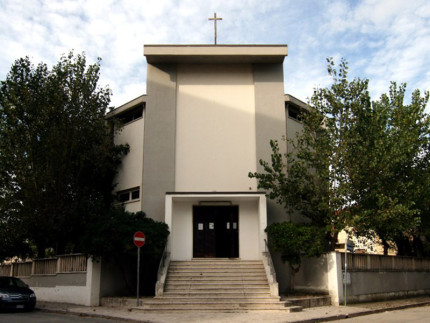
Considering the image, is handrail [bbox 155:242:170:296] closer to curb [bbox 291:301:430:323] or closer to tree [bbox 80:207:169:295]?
tree [bbox 80:207:169:295]

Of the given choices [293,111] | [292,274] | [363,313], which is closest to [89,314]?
[292,274]

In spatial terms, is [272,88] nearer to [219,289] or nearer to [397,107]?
[397,107]

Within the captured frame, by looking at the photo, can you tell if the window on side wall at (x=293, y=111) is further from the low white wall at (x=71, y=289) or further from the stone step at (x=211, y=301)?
the low white wall at (x=71, y=289)

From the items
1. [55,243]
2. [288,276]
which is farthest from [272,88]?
[55,243]

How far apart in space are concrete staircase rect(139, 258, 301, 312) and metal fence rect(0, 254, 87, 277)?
3978 mm

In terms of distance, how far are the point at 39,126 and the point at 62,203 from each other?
3831mm

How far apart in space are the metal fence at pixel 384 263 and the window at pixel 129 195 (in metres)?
10.1

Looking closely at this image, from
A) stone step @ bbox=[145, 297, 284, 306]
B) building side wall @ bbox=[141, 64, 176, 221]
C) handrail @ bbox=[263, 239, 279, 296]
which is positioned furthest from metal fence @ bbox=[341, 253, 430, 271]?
building side wall @ bbox=[141, 64, 176, 221]

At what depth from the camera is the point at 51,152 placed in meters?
20.1

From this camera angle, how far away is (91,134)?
70.7 ft

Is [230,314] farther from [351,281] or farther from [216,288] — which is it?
[351,281]

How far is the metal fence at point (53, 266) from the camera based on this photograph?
18.8 meters

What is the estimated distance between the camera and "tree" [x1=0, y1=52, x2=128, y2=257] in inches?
790

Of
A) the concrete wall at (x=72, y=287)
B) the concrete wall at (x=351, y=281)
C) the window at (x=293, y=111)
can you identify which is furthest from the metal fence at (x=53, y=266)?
the window at (x=293, y=111)
